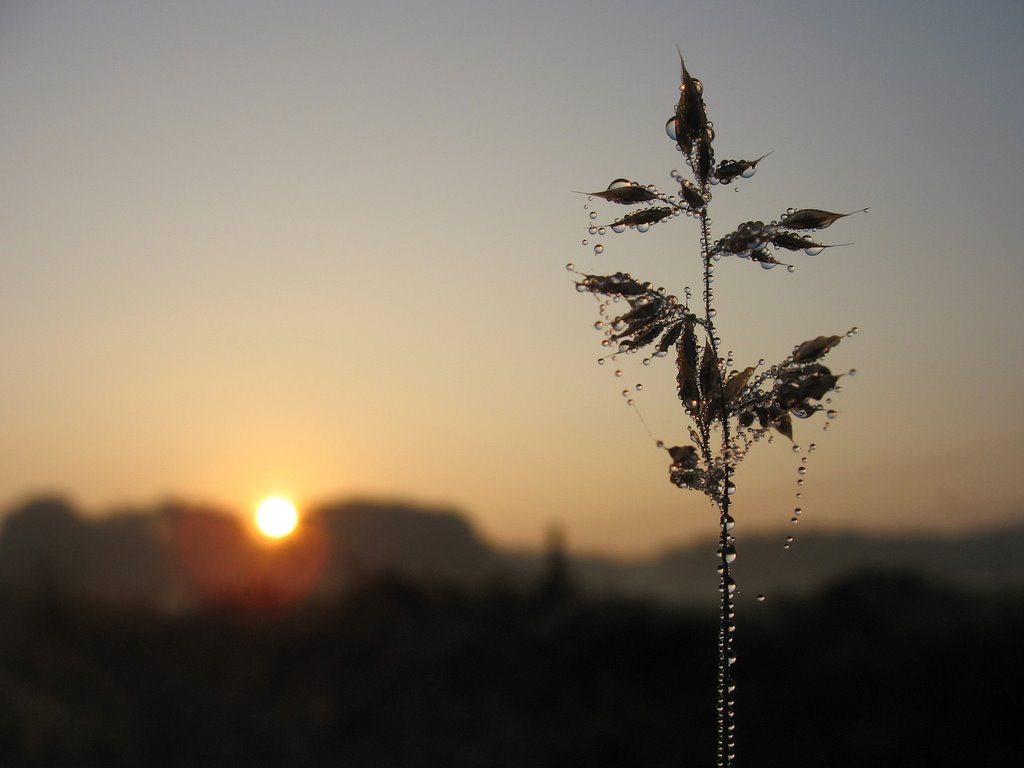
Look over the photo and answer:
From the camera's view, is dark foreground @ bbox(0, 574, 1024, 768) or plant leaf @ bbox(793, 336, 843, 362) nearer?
plant leaf @ bbox(793, 336, 843, 362)

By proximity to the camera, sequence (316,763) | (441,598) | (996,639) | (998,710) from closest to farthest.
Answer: (998,710) < (996,639) < (316,763) < (441,598)

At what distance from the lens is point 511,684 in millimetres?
7754

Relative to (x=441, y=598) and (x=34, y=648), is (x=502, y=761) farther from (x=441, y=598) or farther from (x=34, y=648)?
(x=34, y=648)

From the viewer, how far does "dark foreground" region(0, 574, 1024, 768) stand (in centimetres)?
562

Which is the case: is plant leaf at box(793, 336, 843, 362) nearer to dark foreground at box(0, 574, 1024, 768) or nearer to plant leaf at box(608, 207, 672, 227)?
plant leaf at box(608, 207, 672, 227)

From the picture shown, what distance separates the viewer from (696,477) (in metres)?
0.84

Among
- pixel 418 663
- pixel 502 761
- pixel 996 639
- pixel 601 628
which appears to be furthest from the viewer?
pixel 418 663

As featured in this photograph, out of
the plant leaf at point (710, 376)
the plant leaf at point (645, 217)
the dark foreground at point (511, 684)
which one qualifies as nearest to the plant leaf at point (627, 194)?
the plant leaf at point (645, 217)

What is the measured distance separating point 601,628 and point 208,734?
3.70 metres

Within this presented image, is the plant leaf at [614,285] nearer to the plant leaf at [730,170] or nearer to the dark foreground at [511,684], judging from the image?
the plant leaf at [730,170]

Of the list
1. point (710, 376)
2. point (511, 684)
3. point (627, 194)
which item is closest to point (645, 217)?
point (627, 194)

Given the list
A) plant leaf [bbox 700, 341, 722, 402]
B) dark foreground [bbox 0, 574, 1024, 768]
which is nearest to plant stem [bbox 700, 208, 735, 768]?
plant leaf [bbox 700, 341, 722, 402]

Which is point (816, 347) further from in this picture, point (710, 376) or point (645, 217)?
point (645, 217)

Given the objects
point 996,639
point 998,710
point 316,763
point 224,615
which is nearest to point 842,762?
point 998,710
